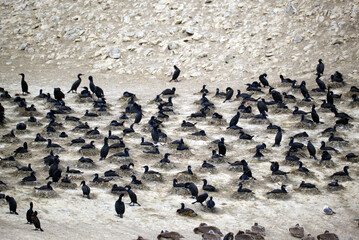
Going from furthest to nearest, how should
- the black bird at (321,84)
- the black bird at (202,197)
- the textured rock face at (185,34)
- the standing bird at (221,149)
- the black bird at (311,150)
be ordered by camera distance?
1. the textured rock face at (185,34)
2. the black bird at (321,84)
3. the standing bird at (221,149)
4. the black bird at (311,150)
5. the black bird at (202,197)

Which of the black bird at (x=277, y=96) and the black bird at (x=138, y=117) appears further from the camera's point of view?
the black bird at (x=277, y=96)

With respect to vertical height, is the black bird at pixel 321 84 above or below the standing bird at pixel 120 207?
above

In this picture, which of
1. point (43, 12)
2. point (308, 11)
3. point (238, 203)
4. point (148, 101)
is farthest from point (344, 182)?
point (43, 12)

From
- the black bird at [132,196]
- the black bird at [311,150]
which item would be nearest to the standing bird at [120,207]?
the black bird at [132,196]

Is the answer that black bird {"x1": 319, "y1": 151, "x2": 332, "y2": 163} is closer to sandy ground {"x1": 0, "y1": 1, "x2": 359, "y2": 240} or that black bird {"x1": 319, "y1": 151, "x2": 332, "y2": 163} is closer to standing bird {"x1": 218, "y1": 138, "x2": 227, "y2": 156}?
sandy ground {"x1": 0, "y1": 1, "x2": 359, "y2": 240}

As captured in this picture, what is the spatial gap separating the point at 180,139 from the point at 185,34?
16689 mm

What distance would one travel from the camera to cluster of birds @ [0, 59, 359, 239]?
20047 millimetres

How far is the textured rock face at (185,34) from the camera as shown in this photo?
3731cm

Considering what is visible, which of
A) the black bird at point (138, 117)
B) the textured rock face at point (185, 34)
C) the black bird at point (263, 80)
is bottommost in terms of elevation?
the black bird at point (138, 117)

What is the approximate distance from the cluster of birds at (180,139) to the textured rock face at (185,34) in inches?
121

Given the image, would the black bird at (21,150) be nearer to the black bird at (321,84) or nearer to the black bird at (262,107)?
the black bird at (262,107)

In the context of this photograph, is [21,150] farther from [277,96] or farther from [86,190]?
[277,96]

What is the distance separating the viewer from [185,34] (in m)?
41.1

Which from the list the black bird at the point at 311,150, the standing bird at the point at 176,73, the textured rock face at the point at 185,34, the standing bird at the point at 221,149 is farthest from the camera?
the textured rock face at the point at 185,34
